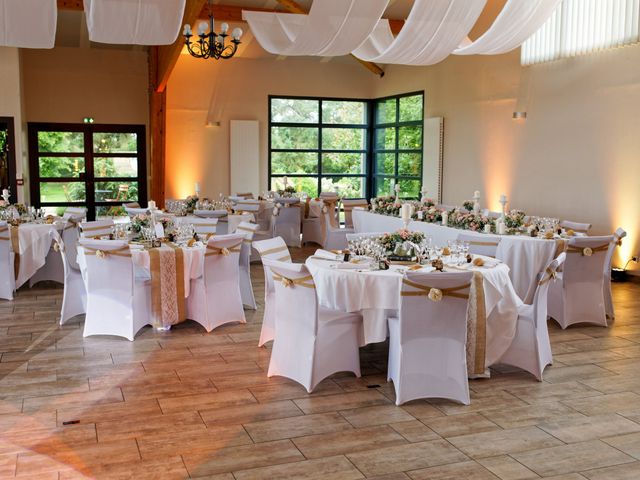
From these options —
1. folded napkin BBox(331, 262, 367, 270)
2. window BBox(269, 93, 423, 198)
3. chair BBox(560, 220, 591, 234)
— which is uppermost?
window BBox(269, 93, 423, 198)

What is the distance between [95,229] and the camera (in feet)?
25.5

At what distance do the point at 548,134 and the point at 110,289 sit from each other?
7.77 metres

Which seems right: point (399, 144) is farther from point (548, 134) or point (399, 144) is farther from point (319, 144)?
point (548, 134)

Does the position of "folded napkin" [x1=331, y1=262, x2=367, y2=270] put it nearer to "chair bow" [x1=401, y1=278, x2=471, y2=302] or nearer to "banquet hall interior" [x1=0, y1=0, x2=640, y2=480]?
"banquet hall interior" [x1=0, y1=0, x2=640, y2=480]

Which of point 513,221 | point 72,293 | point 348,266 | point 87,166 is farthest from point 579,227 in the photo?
point 87,166

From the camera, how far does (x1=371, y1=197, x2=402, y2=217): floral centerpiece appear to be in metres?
11.1

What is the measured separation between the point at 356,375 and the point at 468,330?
89 cm

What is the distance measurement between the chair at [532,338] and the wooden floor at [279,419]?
112 mm

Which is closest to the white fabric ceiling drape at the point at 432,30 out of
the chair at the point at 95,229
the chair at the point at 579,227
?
the chair at the point at 579,227

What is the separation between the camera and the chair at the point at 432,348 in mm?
4637

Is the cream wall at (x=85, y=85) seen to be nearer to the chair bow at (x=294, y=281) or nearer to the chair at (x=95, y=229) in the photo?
the chair at (x=95, y=229)

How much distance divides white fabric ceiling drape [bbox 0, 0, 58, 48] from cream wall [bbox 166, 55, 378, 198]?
28.9 ft

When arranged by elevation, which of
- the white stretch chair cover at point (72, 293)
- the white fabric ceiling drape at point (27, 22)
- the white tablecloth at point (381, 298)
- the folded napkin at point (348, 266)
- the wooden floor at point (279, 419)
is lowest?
the wooden floor at point (279, 419)

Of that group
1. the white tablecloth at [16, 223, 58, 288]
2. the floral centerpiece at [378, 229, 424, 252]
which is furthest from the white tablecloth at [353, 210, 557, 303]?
the white tablecloth at [16, 223, 58, 288]
